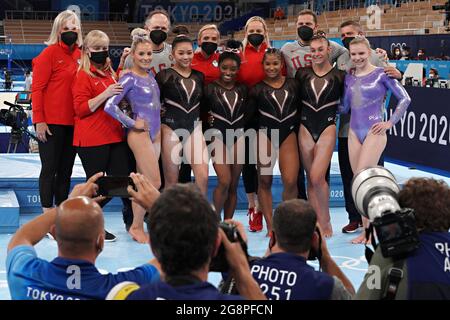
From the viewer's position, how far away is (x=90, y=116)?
16.1ft

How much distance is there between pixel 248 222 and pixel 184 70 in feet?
5.03

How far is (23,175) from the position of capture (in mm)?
6152

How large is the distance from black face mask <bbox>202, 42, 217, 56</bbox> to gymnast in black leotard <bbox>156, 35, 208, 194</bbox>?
0.20 m

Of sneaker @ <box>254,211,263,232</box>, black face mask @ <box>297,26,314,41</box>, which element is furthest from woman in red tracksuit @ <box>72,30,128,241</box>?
black face mask @ <box>297,26,314,41</box>

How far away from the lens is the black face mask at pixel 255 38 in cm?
509

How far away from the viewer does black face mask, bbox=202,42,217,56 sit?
16.7 feet

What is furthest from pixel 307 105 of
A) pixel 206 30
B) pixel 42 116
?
pixel 42 116

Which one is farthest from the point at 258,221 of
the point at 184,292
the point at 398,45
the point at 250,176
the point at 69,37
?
the point at 398,45

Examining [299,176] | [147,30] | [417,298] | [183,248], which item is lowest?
[299,176]

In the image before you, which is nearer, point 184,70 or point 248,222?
point 184,70

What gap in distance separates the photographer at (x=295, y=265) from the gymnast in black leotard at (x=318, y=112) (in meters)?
2.65

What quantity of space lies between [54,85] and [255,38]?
5.00 ft

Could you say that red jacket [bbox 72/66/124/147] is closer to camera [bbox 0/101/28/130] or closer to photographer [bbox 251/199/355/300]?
photographer [bbox 251/199/355/300]

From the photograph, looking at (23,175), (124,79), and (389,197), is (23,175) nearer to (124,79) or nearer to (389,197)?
(124,79)
